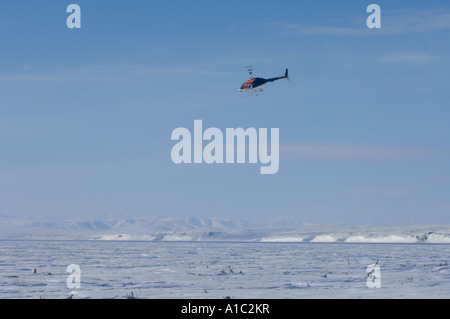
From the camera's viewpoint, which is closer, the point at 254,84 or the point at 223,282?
the point at 223,282

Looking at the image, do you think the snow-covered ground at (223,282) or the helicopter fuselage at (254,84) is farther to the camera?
the helicopter fuselage at (254,84)

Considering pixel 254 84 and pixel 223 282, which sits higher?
pixel 254 84

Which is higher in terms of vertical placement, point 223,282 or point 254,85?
point 254,85

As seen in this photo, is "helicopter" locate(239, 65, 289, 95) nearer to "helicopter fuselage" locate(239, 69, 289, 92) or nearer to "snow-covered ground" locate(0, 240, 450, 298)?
"helicopter fuselage" locate(239, 69, 289, 92)

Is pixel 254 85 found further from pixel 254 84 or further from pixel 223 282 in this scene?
pixel 223 282

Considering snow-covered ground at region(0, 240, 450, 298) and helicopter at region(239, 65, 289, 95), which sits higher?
helicopter at region(239, 65, 289, 95)

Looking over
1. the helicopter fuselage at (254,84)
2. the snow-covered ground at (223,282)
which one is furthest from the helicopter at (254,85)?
the snow-covered ground at (223,282)

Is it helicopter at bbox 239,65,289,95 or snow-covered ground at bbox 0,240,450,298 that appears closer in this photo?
snow-covered ground at bbox 0,240,450,298

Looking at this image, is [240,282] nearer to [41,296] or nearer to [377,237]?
[41,296]

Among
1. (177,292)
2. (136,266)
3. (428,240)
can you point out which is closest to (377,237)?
(428,240)

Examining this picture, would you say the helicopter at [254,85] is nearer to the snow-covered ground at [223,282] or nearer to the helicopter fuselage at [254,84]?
the helicopter fuselage at [254,84]

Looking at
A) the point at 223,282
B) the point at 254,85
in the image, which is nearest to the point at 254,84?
the point at 254,85

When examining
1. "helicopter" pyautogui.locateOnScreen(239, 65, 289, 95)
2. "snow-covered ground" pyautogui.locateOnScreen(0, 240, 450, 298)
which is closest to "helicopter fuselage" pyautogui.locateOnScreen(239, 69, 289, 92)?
"helicopter" pyautogui.locateOnScreen(239, 65, 289, 95)
